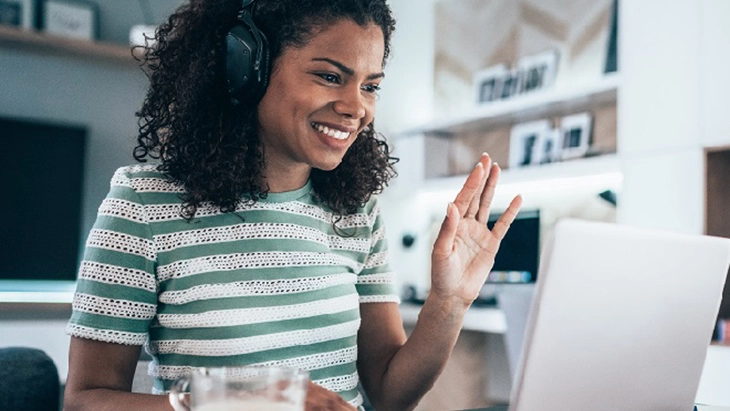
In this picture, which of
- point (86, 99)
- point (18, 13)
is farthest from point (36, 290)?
point (18, 13)

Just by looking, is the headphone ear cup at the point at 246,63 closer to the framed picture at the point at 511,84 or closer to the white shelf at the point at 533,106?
the white shelf at the point at 533,106

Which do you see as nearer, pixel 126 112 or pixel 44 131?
pixel 44 131

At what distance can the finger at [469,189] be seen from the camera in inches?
42.1

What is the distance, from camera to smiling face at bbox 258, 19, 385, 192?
44.7 inches

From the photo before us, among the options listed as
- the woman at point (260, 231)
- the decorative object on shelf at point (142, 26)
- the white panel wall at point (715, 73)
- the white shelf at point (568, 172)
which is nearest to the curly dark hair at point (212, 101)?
the woman at point (260, 231)

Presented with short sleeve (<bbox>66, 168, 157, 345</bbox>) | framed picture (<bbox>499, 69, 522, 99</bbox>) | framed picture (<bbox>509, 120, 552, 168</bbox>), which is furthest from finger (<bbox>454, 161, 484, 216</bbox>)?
framed picture (<bbox>499, 69, 522, 99</bbox>)

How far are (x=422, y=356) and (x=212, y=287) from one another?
0.34m

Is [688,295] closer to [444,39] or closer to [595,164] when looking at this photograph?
[595,164]

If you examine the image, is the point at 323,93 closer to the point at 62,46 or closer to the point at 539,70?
the point at 539,70

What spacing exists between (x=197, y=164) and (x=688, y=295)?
0.72 meters

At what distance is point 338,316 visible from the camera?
120cm

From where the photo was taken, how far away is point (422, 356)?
3.82ft

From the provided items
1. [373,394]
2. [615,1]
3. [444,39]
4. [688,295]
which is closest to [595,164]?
[615,1]

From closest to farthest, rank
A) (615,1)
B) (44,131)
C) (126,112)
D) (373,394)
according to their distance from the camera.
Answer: (373,394)
(615,1)
(44,131)
(126,112)
